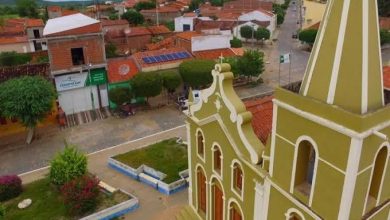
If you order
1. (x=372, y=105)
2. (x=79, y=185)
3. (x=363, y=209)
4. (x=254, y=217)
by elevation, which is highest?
(x=372, y=105)

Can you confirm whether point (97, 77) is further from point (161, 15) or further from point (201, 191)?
point (161, 15)

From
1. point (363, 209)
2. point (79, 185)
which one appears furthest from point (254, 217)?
point (79, 185)

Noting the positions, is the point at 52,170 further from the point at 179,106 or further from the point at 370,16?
the point at 370,16

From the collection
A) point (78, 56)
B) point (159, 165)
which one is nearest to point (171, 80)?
point (78, 56)

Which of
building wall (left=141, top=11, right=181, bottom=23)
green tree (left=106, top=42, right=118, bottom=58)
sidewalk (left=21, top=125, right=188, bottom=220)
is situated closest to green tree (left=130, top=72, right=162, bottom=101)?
sidewalk (left=21, top=125, right=188, bottom=220)

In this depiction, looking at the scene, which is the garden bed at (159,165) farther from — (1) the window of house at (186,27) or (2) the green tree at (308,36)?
(1) the window of house at (186,27)

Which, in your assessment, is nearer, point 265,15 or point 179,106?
point 179,106
